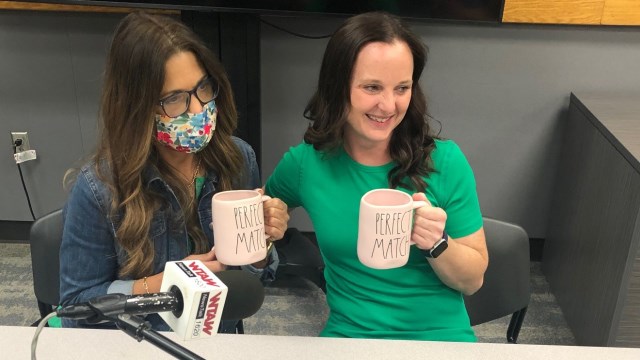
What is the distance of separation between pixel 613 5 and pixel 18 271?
2619 mm

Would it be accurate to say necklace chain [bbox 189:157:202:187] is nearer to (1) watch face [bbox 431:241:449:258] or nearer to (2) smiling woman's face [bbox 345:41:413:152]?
(2) smiling woman's face [bbox 345:41:413:152]

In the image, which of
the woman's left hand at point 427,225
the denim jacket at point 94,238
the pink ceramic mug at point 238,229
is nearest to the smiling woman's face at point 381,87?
the woman's left hand at point 427,225

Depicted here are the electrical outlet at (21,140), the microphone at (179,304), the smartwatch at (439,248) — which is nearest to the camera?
the microphone at (179,304)

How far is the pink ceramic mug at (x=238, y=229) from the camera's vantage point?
3.02 feet

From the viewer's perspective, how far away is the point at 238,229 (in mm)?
930

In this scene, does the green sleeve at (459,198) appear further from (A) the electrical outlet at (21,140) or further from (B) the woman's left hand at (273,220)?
(A) the electrical outlet at (21,140)

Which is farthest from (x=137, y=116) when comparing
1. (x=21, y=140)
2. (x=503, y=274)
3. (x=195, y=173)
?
(x=21, y=140)

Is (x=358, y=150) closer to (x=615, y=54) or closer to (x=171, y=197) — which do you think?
(x=171, y=197)

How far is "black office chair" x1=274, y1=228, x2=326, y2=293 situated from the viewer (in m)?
2.23

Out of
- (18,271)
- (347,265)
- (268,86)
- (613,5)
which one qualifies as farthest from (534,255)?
(18,271)

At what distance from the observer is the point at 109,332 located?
966 millimetres

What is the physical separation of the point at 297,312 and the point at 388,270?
1117 mm

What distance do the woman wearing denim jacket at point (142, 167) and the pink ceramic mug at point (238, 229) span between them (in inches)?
3.3

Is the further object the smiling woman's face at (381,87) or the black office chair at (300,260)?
the black office chair at (300,260)
